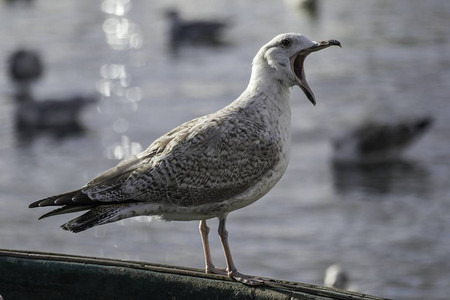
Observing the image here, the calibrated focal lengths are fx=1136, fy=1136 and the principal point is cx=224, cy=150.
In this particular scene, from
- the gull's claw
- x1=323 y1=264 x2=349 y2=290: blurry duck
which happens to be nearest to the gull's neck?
the gull's claw

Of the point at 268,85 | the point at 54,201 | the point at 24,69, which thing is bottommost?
the point at 54,201

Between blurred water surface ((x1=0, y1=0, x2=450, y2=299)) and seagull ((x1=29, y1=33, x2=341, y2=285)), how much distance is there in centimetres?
654

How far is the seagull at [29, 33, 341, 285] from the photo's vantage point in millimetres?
6020

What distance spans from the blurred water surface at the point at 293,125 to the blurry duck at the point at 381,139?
1.06ft

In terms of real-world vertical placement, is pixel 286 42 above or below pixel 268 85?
above

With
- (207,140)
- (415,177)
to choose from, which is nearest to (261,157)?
(207,140)

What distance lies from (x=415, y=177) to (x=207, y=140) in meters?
11.4

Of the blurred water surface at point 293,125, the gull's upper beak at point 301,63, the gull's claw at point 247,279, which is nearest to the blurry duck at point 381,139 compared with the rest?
the blurred water surface at point 293,125

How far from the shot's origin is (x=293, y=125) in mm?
18828

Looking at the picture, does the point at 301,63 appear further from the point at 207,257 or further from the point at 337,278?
the point at 337,278

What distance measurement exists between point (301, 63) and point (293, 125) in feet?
41.0

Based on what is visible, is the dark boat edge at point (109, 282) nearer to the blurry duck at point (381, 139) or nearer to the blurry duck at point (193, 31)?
the blurry duck at point (381, 139)

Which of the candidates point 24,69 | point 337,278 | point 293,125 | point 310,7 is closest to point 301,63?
point 337,278

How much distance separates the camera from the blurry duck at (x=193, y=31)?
2892 centimetres
